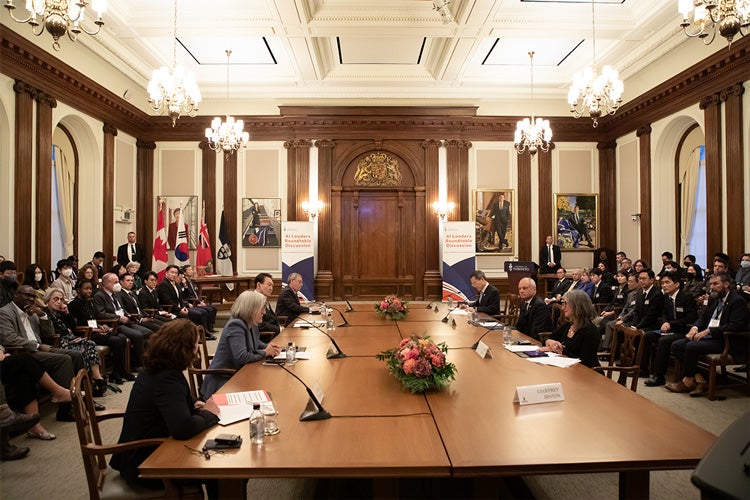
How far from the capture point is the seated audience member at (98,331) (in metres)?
5.39

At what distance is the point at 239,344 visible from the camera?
3518 millimetres

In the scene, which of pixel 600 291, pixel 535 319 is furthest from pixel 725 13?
pixel 600 291

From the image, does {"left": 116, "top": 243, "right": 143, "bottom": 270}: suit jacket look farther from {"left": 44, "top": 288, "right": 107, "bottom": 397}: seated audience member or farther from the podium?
the podium

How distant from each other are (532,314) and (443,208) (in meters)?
6.52

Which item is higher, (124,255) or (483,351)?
(124,255)

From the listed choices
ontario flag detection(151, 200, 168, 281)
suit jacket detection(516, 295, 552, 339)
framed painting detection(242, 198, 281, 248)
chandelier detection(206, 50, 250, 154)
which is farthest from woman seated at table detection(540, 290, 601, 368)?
ontario flag detection(151, 200, 168, 281)

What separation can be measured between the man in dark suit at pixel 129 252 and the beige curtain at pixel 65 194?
88cm

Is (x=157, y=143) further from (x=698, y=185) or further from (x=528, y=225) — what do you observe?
(x=698, y=185)

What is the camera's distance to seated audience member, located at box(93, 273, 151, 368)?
5906 mm

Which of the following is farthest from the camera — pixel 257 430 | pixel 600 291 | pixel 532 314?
pixel 600 291

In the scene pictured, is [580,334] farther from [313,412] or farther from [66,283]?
[66,283]

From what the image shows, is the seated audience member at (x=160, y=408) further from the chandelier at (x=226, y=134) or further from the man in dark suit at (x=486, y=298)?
the chandelier at (x=226, y=134)

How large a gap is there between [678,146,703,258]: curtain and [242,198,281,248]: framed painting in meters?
8.88

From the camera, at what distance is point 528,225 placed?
1183 cm
